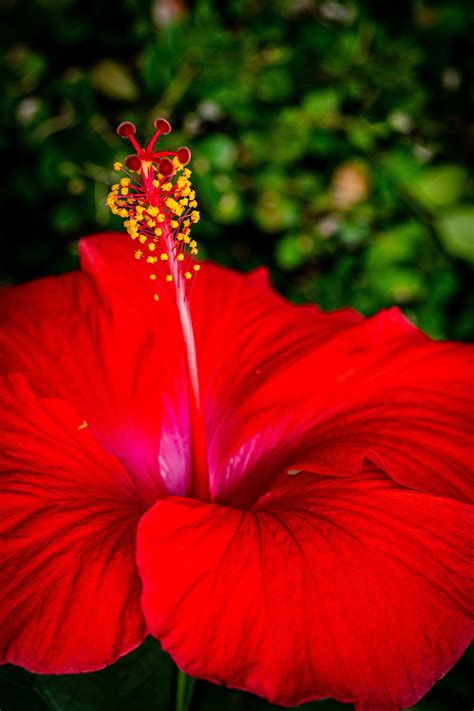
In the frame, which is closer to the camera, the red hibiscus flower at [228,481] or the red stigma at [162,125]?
the red hibiscus flower at [228,481]

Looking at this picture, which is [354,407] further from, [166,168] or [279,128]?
[279,128]

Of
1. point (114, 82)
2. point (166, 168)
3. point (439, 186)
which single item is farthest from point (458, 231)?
point (166, 168)

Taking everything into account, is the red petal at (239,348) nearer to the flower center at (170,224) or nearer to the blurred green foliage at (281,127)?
the flower center at (170,224)

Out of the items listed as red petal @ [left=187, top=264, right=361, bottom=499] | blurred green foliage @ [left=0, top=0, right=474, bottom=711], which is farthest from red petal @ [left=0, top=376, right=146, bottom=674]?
blurred green foliage @ [left=0, top=0, right=474, bottom=711]

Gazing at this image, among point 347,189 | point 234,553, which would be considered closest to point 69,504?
point 234,553

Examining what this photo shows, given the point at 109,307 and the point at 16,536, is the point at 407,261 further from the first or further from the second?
the point at 16,536

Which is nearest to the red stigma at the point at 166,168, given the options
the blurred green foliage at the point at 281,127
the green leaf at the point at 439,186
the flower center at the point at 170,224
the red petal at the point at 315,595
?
the flower center at the point at 170,224

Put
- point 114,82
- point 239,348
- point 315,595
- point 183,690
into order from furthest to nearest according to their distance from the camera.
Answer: point 114,82
point 239,348
point 183,690
point 315,595
